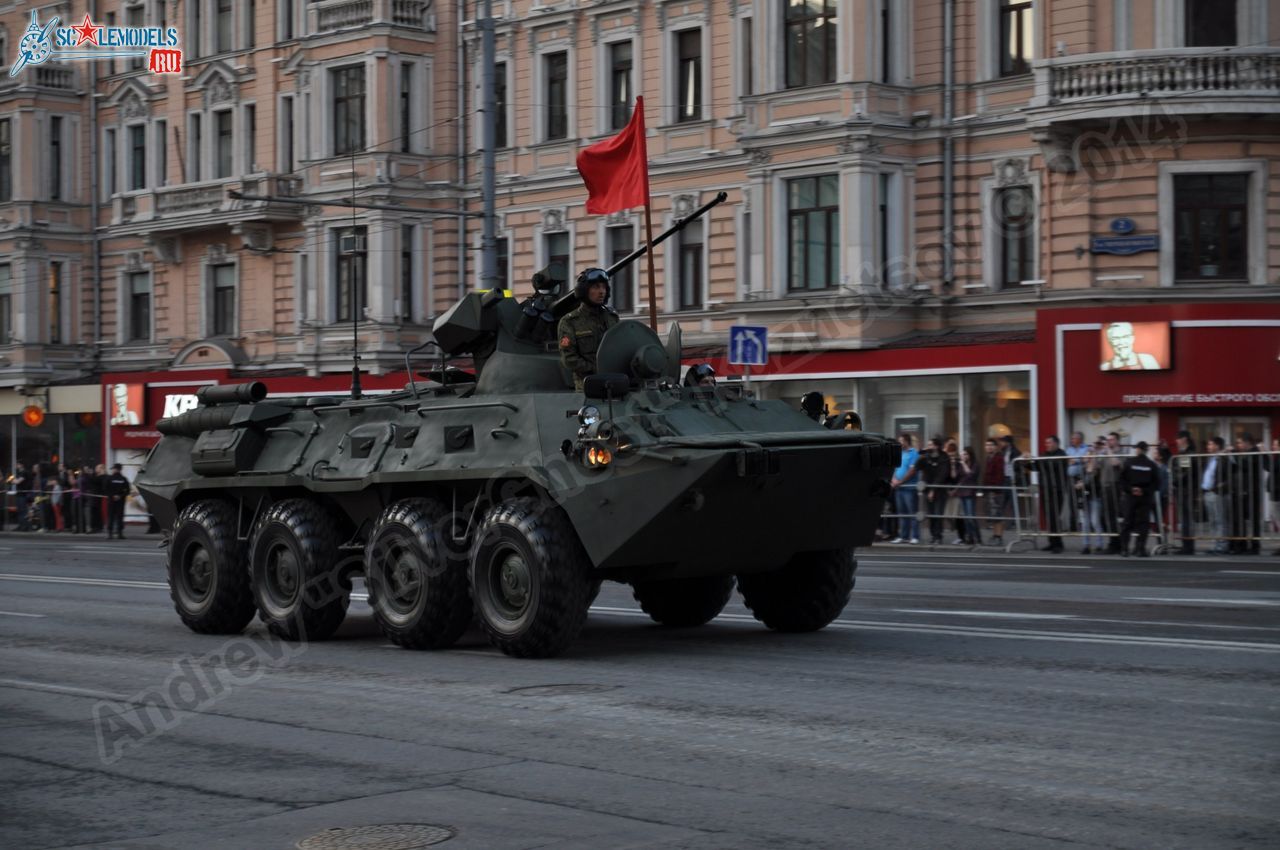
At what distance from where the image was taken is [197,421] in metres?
17.0

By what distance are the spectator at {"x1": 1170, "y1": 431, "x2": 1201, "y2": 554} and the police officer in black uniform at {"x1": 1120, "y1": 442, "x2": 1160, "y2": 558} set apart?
1.46 feet

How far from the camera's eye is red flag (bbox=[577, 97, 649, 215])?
95.8 ft

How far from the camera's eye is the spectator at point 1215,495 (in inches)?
992

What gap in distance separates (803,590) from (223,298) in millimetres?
38226

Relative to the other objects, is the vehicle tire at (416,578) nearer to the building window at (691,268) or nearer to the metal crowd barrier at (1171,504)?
the metal crowd barrier at (1171,504)

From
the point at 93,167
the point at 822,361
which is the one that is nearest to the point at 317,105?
the point at 93,167

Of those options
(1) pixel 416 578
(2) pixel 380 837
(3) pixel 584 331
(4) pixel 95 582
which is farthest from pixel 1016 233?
(2) pixel 380 837

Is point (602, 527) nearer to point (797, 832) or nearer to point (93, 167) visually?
point (797, 832)

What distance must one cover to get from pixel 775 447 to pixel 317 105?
3486cm

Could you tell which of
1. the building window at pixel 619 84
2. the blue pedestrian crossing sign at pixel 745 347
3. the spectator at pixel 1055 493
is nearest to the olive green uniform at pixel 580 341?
the spectator at pixel 1055 493

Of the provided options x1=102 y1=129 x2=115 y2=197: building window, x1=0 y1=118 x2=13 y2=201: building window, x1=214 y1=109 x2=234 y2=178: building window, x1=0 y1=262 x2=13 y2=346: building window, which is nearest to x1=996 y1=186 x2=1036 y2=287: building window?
x1=214 y1=109 x2=234 y2=178: building window

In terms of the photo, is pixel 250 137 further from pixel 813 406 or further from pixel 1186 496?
pixel 813 406

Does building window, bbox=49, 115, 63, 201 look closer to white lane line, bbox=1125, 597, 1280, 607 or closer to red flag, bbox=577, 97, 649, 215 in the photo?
red flag, bbox=577, 97, 649, 215

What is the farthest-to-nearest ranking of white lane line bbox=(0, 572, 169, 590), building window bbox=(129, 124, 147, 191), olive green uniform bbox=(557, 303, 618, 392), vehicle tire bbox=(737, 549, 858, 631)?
building window bbox=(129, 124, 147, 191) < white lane line bbox=(0, 572, 169, 590) < vehicle tire bbox=(737, 549, 858, 631) < olive green uniform bbox=(557, 303, 618, 392)
